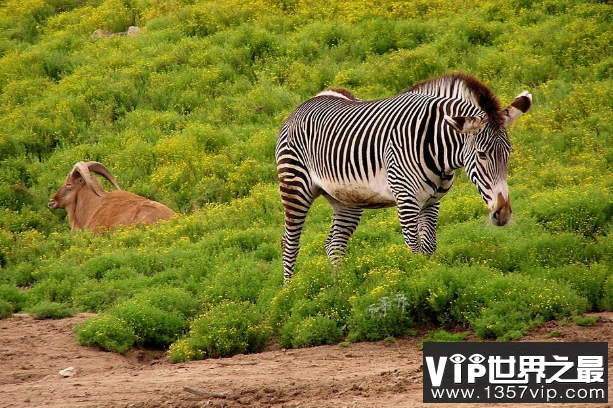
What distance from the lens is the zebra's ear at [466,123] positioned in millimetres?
9336

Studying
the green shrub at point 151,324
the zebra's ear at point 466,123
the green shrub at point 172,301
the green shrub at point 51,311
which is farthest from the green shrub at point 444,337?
the green shrub at point 51,311

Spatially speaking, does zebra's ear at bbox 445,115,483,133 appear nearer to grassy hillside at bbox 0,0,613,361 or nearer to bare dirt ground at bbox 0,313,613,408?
grassy hillside at bbox 0,0,613,361

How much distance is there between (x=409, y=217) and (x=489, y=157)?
3.65ft

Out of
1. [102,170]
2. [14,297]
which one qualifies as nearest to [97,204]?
[102,170]

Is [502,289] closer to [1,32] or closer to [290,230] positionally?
[290,230]

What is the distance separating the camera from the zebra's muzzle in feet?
30.1

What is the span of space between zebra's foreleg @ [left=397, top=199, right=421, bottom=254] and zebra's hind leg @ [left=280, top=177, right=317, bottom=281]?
1.77 metres

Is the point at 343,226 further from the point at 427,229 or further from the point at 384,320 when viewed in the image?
the point at 384,320

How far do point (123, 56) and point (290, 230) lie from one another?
1112 cm

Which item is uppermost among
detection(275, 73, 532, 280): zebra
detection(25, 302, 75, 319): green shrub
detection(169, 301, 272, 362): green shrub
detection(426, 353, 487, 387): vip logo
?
detection(275, 73, 532, 280): zebra

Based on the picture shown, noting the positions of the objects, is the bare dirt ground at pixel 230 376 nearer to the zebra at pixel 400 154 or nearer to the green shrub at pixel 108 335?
the green shrub at pixel 108 335

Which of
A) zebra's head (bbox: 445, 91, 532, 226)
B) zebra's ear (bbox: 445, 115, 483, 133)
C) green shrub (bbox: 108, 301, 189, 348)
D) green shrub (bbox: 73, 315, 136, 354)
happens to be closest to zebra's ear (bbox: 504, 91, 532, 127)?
zebra's head (bbox: 445, 91, 532, 226)

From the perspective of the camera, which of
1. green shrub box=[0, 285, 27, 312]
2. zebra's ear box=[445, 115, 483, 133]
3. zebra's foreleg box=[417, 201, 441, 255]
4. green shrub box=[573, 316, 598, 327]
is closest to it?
green shrub box=[573, 316, 598, 327]

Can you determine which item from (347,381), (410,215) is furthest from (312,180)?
(347,381)
